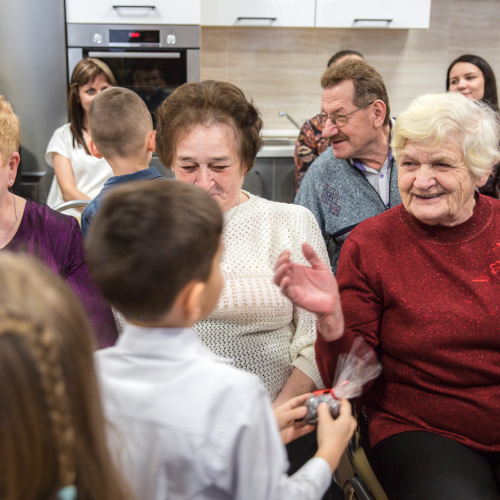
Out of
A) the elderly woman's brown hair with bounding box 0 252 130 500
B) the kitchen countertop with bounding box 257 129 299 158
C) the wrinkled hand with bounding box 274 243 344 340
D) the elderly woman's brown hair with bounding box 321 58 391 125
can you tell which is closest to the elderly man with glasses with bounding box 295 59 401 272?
the elderly woman's brown hair with bounding box 321 58 391 125

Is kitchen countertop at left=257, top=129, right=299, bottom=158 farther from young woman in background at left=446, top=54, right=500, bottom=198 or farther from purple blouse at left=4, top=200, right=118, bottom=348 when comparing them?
purple blouse at left=4, top=200, right=118, bottom=348

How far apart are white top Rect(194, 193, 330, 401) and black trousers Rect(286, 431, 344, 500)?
0.12 m

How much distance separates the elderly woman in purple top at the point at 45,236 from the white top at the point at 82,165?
72.4 inches

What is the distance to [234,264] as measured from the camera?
1603mm

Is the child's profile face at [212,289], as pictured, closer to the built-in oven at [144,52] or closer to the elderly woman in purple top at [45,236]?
the elderly woman in purple top at [45,236]

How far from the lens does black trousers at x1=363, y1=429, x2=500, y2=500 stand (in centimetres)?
129

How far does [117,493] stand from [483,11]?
4.62 meters

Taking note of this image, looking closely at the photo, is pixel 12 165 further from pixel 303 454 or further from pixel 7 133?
pixel 303 454

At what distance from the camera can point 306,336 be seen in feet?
5.23

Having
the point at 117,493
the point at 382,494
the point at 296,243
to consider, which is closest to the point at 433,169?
the point at 296,243

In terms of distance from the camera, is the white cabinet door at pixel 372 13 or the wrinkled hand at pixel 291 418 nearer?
the wrinkled hand at pixel 291 418

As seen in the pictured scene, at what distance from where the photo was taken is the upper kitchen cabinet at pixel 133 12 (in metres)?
3.69

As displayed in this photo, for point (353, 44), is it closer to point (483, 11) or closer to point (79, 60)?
point (483, 11)

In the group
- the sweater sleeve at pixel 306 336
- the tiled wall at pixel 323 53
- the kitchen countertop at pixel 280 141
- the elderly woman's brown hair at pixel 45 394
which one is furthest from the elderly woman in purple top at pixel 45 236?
the tiled wall at pixel 323 53
